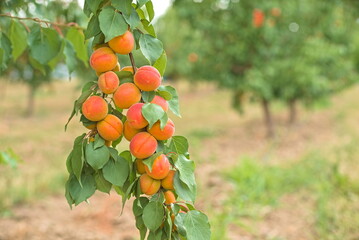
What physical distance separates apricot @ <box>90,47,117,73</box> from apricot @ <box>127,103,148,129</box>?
14 cm

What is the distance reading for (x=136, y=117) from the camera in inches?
37.8

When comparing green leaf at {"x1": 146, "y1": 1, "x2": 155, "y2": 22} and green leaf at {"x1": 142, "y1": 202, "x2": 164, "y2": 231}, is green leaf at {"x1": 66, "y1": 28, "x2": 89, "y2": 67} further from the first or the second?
green leaf at {"x1": 142, "y1": 202, "x2": 164, "y2": 231}

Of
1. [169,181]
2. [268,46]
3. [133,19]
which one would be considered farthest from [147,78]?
[268,46]

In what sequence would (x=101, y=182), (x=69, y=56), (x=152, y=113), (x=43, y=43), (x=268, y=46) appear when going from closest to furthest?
(x=152, y=113), (x=101, y=182), (x=43, y=43), (x=69, y=56), (x=268, y=46)

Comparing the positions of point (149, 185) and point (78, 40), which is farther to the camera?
point (78, 40)

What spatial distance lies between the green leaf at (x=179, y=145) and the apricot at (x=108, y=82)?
0.22 meters

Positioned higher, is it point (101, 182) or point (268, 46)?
point (101, 182)

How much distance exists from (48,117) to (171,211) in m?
13.5

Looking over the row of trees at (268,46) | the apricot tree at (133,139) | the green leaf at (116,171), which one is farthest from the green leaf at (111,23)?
the row of trees at (268,46)

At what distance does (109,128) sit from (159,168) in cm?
17

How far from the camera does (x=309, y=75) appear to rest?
22.9ft

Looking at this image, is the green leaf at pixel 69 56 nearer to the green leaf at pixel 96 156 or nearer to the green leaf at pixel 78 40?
the green leaf at pixel 78 40

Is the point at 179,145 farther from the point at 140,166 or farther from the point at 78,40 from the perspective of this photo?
the point at 78,40

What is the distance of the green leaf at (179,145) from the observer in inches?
42.2
